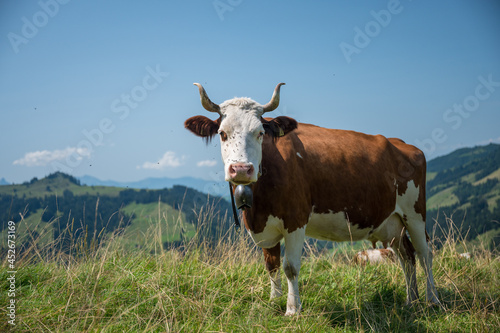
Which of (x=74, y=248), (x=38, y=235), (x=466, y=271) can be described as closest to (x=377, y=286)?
(x=466, y=271)

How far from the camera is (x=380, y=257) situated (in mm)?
9508

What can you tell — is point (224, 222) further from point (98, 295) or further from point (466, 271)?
point (466, 271)

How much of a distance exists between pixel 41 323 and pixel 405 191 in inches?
236

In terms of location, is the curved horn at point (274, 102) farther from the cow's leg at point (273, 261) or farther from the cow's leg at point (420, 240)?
the cow's leg at point (420, 240)

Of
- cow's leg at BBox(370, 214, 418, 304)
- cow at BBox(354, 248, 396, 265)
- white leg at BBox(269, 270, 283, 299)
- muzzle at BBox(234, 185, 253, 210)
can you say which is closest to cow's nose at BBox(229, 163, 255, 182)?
muzzle at BBox(234, 185, 253, 210)

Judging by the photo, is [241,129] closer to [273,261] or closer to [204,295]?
[204,295]

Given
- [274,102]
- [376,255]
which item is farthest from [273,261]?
[376,255]

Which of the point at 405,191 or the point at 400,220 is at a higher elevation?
the point at 405,191

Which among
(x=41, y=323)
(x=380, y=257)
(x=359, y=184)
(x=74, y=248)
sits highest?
(x=359, y=184)

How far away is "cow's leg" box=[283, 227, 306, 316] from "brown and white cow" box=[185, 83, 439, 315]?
14 millimetres

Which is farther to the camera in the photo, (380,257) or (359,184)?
(380,257)

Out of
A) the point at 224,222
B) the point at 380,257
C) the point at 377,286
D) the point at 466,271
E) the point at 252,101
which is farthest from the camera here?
the point at 380,257

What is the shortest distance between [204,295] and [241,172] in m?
1.57

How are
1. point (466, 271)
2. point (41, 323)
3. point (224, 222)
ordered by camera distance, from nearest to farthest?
Result: point (41, 323)
point (224, 222)
point (466, 271)
